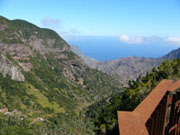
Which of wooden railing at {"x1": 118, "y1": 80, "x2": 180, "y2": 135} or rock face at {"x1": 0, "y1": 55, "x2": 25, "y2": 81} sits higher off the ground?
wooden railing at {"x1": 118, "y1": 80, "x2": 180, "y2": 135}

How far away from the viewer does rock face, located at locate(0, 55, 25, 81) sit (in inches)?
6959

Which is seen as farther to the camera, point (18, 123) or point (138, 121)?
point (18, 123)

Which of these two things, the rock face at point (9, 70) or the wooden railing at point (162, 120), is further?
the rock face at point (9, 70)

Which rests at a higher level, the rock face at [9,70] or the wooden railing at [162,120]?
the wooden railing at [162,120]

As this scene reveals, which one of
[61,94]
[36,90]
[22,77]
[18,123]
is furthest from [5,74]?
[18,123]

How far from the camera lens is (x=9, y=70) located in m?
178

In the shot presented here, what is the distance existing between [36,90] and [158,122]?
171275 mm

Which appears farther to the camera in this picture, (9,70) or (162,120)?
(9,70)

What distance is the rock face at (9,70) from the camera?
177 metres

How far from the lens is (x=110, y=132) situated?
104 ft

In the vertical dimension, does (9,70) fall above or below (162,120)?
below

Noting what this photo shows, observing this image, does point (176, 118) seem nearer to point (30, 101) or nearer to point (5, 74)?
point (30, 101)

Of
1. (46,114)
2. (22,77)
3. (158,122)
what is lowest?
(46,114)

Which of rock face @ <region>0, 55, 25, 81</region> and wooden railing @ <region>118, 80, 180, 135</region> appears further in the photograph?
rock face @ <region>0, 55, 25, 81</region>
